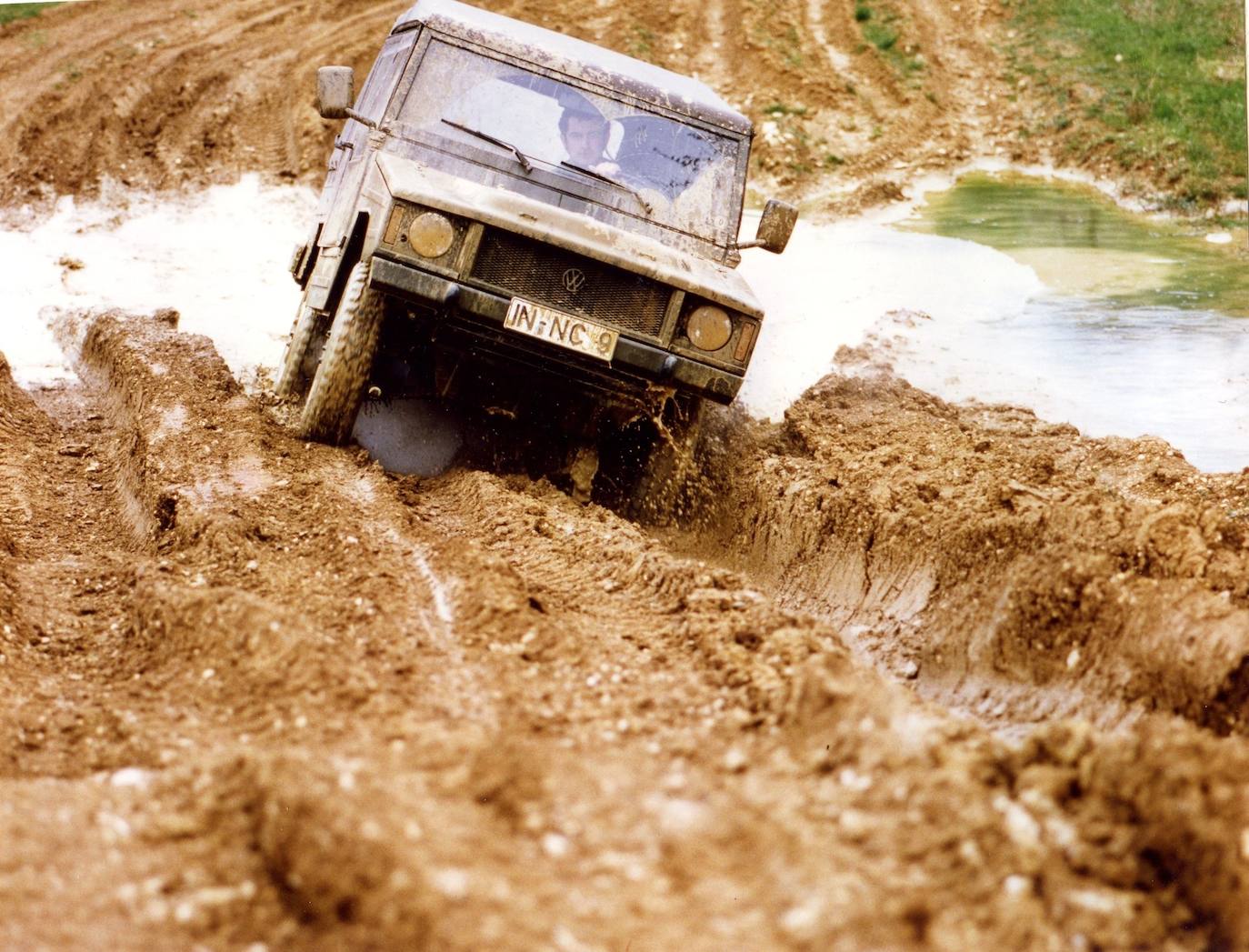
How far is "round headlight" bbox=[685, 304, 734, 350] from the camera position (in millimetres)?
4773

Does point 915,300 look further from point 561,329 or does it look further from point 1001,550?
point 561,329

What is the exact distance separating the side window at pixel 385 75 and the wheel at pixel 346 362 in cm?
109

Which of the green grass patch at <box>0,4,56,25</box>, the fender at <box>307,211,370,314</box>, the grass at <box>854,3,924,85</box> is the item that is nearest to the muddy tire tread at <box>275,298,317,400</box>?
the fender at <box>307,211,370,314</box>

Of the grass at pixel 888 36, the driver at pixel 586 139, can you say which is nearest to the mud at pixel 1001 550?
the driver at pixel 586 139

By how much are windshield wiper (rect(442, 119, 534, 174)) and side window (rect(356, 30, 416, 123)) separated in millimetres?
382

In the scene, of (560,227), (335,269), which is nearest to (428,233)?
(560,227)

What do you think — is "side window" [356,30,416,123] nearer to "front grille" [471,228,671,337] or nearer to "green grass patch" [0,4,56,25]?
"front grille" [471,228,671,337]

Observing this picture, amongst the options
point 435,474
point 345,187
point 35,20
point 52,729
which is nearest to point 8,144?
point 35,20

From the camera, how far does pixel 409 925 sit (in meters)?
2.01

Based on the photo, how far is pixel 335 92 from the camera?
5301mm

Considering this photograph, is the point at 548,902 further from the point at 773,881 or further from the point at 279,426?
the point at 279,426

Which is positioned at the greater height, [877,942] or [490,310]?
[490,310]

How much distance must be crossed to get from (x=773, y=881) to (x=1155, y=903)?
68cm

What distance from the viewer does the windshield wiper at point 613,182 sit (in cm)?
532
